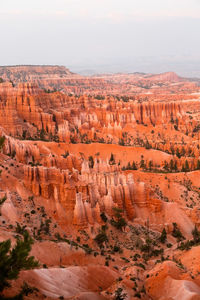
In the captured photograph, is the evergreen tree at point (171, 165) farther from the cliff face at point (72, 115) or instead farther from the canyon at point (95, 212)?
the cliff face at point (72, 115)

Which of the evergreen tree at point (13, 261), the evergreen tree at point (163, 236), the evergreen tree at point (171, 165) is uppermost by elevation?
the evergreen tree at point (13, 261)

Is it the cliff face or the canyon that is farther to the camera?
the cliff face

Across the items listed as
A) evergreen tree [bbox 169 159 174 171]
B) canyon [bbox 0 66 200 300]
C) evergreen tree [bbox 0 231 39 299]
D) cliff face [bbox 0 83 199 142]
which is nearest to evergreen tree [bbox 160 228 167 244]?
canyon [bbox 0 66 200 300]

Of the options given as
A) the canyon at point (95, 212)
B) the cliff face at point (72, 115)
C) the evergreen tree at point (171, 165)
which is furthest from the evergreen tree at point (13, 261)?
the cliff face at point (72, 115)

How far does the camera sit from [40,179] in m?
30.8

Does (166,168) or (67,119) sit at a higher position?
(67,119)

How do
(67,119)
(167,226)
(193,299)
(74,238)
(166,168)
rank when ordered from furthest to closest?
(67,119) < (166,168) < (167,226) < (74,238) < (193,299)

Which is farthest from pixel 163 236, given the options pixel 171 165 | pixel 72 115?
pixel 72 115

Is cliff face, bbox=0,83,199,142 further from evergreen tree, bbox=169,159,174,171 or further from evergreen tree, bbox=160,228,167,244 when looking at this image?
evergreen tree, bbox=160,228,167,244

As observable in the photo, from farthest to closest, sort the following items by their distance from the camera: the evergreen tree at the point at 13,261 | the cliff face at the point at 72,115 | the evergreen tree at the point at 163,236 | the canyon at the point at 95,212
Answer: the cliff face at the point at 72,115, the evergreen tree at the point at 163,236, the canyon at the point at 95,212, the evergreen tree at the point at 13,261

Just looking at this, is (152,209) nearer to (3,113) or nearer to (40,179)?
(40,179)

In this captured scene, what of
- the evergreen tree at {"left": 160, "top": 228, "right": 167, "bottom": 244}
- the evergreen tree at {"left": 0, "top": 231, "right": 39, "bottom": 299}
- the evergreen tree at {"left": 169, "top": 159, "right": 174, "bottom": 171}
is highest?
the evergreen tree at {"left": 0, "top": 231, "right": 39, "bottom": 299}

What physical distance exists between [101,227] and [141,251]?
4382 mm

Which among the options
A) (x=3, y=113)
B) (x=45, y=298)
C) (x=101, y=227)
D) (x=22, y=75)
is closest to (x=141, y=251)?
(x=101, y=227)
